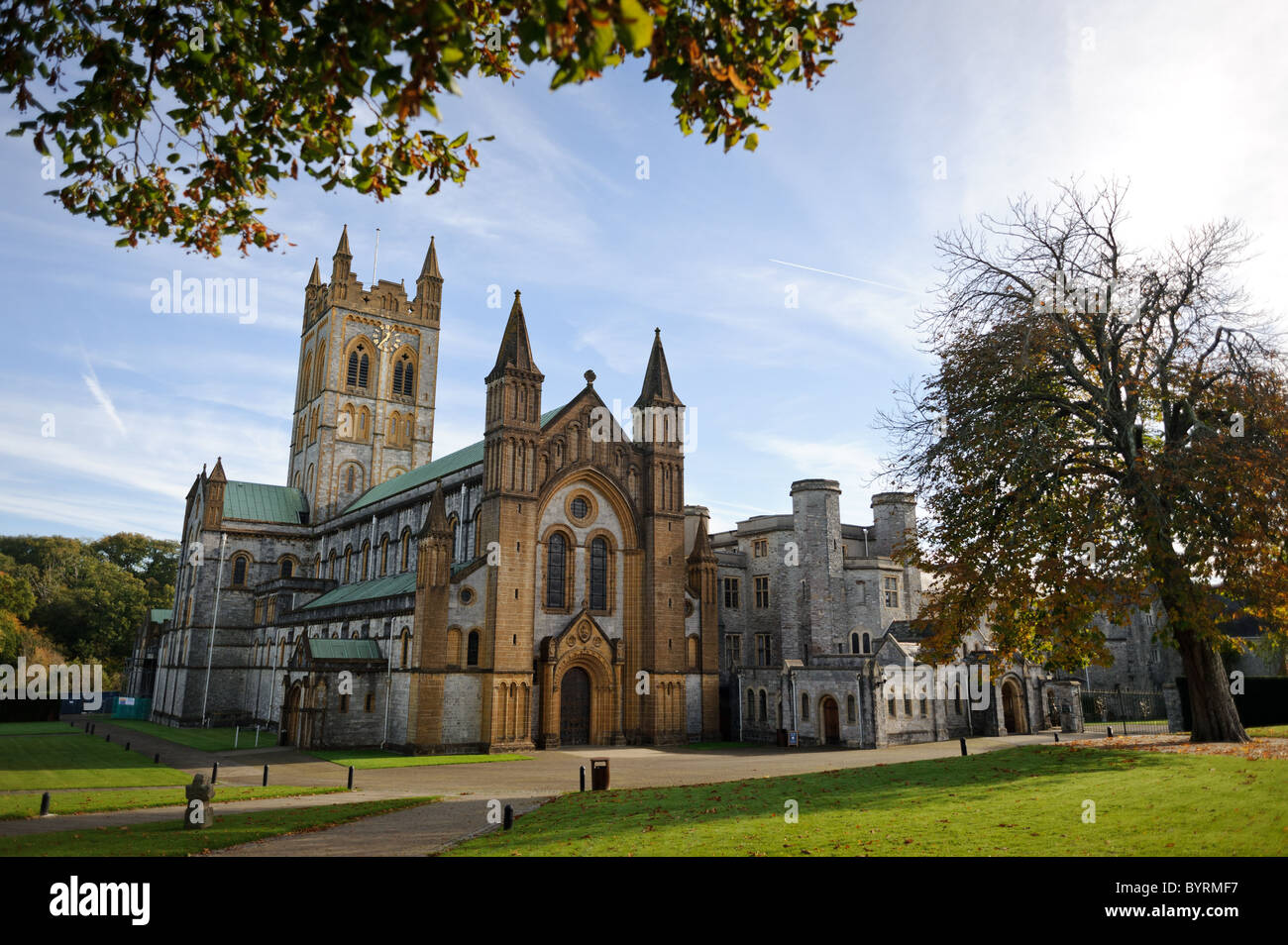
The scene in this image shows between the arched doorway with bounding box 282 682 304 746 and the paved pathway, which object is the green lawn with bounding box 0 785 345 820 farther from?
the arched doorway with bounding box 282 682 304 746

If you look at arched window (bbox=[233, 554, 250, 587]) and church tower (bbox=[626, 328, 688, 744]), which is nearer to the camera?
church tower (bbox=[626, 328, 688, 744])

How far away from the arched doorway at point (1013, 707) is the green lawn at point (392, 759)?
85.7 ft

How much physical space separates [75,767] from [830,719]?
32.1 meters

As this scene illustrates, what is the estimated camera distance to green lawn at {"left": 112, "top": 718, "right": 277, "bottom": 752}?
1563 inches

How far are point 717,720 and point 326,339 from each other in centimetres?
4509

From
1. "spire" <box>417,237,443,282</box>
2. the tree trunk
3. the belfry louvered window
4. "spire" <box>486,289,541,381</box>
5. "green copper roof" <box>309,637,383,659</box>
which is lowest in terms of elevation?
the tree trunk

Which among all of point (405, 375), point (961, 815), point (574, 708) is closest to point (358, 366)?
point (405, 375)

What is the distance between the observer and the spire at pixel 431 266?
72963mm

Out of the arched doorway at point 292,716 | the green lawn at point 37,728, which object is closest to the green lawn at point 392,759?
the arched doorway at point 292,716

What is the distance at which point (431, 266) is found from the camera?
241ft

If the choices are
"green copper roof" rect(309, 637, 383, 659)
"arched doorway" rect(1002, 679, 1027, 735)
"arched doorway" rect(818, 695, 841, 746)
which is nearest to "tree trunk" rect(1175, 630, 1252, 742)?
"arched doorway" rect(818, 695, 841, 746)

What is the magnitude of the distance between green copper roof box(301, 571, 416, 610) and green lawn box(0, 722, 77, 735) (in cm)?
1503

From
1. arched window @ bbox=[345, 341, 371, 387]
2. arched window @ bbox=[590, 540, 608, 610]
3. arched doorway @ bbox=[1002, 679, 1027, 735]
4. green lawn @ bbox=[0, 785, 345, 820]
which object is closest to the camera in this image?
green lawn @ bbox=[0, 785, 345, 820]
